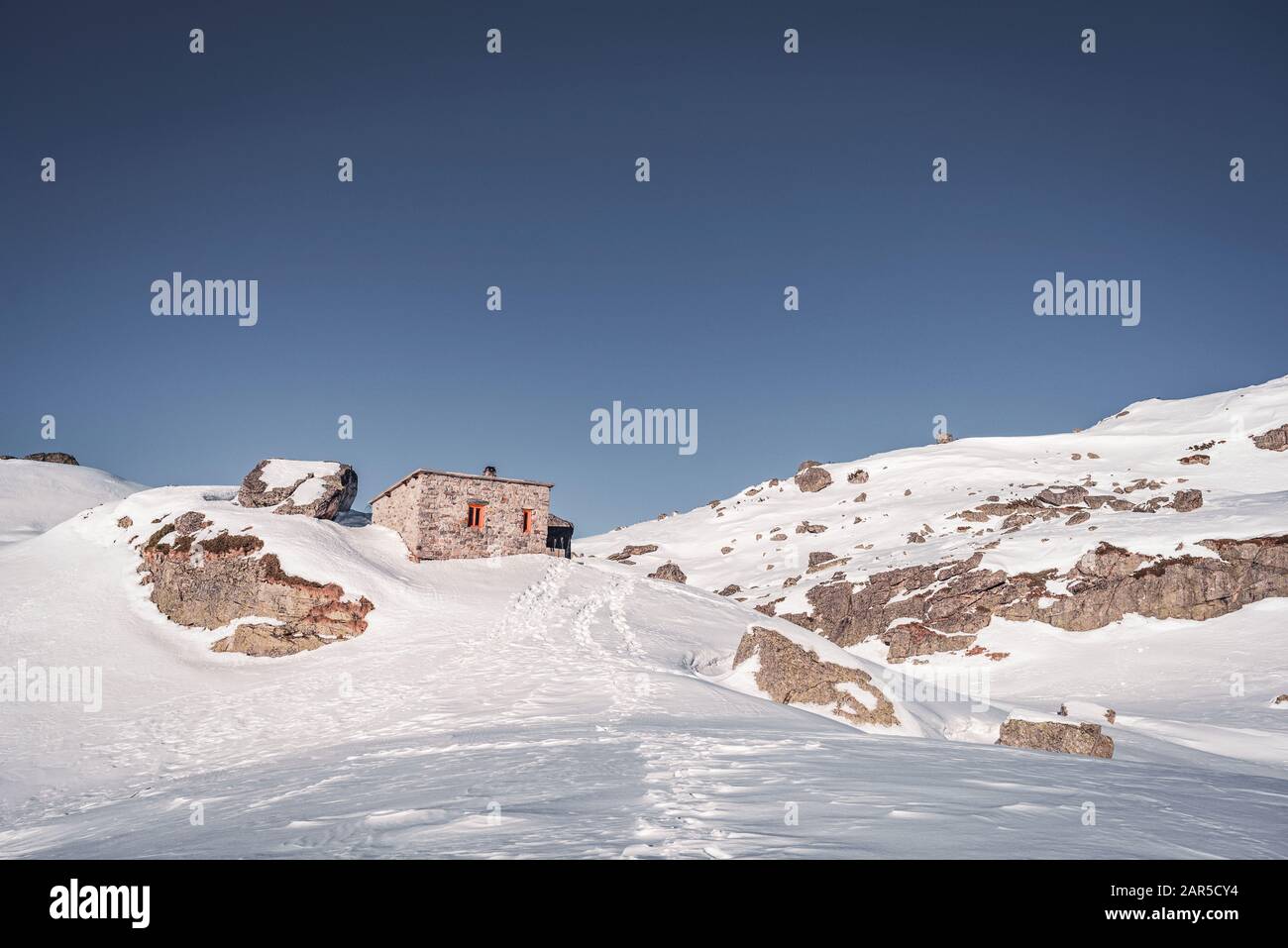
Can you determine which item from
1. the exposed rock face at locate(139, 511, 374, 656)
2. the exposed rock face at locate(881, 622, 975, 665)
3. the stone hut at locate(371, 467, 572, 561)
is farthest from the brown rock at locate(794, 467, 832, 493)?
the exposed rock face at locate(139, 511, 374, 656)

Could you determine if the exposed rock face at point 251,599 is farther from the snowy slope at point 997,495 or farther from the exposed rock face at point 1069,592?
the snowy slope at point 997,495

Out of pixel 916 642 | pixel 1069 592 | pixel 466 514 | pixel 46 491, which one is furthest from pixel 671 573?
pixel 46 491

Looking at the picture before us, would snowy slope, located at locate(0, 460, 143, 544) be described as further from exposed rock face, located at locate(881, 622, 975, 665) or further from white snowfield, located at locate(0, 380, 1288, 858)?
exposed rock face, located at locate(881, 622, 975, 665)

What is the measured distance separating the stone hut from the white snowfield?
1.08 meters

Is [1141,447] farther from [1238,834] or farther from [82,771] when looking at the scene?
[82,771]

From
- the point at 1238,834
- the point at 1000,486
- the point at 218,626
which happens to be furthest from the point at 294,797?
the point at 1000,486

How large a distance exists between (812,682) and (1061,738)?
6.62 meters

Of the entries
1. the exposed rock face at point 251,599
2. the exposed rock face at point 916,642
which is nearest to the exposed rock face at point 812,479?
the exposed rock face at point 916,642

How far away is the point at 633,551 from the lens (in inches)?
2793

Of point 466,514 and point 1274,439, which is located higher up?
point 1274,439

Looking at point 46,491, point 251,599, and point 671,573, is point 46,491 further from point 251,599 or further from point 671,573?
point 671,573
